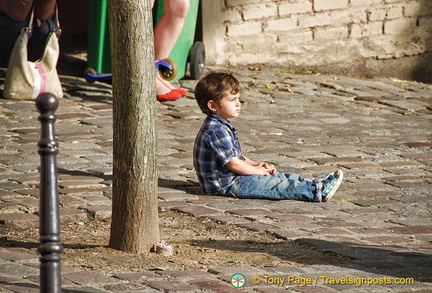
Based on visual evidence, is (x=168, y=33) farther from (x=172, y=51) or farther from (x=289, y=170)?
(x=289, y=170)

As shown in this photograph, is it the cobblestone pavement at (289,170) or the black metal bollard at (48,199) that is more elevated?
the black metal bollard at (48,199)

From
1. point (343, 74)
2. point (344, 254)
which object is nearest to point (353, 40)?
point (343, 74)

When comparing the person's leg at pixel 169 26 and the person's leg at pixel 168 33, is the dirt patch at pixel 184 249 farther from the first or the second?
the person's leg at pixel 169 26

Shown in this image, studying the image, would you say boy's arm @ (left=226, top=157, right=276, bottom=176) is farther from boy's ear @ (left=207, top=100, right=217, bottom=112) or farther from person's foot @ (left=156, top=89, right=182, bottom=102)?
person's foot @ (left=156, top=89, right=182, bottom=102)

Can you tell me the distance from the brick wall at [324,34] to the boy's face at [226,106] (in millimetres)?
4303

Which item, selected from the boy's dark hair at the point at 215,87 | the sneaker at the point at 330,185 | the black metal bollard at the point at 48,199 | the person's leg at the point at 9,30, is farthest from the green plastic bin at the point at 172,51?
the black metal bollard at the point at 48,199

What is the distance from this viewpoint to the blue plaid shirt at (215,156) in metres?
5.14

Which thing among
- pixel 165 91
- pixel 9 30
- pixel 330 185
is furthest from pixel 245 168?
pixel 9 30

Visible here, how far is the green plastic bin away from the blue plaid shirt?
10.5ft

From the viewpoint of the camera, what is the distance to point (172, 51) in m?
8.52

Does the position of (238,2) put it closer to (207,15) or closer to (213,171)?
(207,15)

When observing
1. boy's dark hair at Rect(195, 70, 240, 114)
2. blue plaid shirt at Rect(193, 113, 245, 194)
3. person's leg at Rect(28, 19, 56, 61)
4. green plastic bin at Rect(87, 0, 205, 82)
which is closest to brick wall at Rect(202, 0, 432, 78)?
green plastic bin at Rect(87, 0, 205, 82)

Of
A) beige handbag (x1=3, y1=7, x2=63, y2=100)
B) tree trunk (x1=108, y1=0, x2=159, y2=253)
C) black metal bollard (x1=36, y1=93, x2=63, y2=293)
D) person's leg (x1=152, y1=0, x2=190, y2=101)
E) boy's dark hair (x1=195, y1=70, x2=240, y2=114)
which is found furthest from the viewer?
person's leg (x1=152, y1=0, x2=190, y2=101)

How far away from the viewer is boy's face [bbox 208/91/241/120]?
5219 mm
